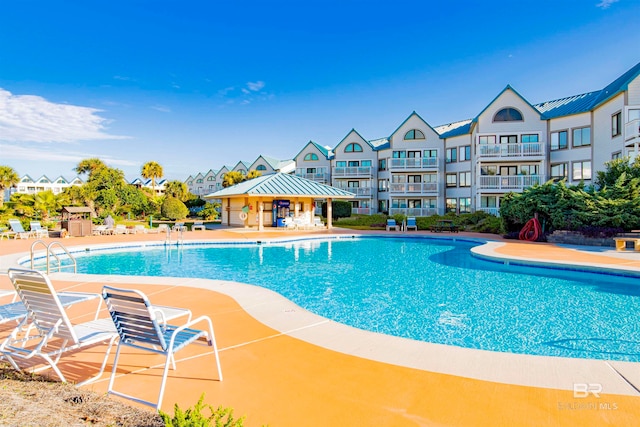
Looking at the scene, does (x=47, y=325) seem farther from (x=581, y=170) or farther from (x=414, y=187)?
(x=414, y=187)

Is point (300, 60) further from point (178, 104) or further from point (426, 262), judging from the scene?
point (426, 262)

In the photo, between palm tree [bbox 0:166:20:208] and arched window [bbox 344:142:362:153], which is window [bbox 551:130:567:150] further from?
palm tree [bbox 0:166:20:208]

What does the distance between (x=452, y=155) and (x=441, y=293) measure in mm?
29341

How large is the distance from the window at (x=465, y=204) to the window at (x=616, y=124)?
484 inches

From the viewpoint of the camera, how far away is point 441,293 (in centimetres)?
951

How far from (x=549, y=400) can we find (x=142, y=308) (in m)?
3.77

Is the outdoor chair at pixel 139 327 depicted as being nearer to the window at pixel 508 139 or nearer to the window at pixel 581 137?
the window at pixel 581 137

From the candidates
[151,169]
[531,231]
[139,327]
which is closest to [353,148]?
[531,231]

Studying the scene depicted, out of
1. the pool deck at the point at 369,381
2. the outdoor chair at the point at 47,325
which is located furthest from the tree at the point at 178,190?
the outdoor chair at the point at 47,325

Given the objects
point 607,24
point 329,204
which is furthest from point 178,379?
point 329,204

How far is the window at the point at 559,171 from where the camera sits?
28.5 metres

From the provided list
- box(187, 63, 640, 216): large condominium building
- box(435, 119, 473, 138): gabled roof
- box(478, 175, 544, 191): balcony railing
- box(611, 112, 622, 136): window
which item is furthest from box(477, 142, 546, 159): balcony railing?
box(611, 112, 622, 136): window

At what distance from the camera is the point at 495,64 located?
78.4 feet

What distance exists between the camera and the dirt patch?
2.82m
